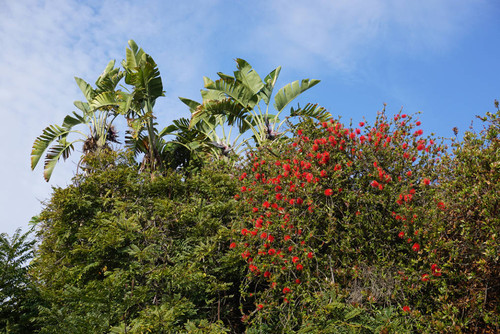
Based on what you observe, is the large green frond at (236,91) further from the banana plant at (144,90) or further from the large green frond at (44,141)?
the large green frond at (44,141)

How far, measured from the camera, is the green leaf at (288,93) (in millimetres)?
13406

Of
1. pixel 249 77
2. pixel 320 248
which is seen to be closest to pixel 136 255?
pixel 320 248

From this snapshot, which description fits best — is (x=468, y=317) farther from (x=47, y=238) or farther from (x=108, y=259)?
(x=47, y=238)

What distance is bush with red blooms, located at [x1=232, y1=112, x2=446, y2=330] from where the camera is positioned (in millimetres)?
5867

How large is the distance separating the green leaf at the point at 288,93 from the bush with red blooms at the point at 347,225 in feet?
21.7

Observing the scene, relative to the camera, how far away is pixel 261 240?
6.70 metres

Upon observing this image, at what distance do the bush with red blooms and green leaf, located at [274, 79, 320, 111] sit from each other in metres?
6.61

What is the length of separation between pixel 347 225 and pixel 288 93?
26.7 ft

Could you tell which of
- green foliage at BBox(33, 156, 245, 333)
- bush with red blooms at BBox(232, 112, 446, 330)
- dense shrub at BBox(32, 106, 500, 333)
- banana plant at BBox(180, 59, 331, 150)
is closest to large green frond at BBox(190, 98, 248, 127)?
banana plant at BBox(180, 59, 331, 150)

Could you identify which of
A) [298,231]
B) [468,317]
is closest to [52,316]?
[298,231]

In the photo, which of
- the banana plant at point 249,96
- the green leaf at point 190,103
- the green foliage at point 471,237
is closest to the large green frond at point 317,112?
the banana plant at point 249,96

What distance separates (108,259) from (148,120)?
6.39 meters

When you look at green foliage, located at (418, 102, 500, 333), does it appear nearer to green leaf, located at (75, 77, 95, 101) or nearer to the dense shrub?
the dense shrub

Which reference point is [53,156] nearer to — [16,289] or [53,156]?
[53,156]
